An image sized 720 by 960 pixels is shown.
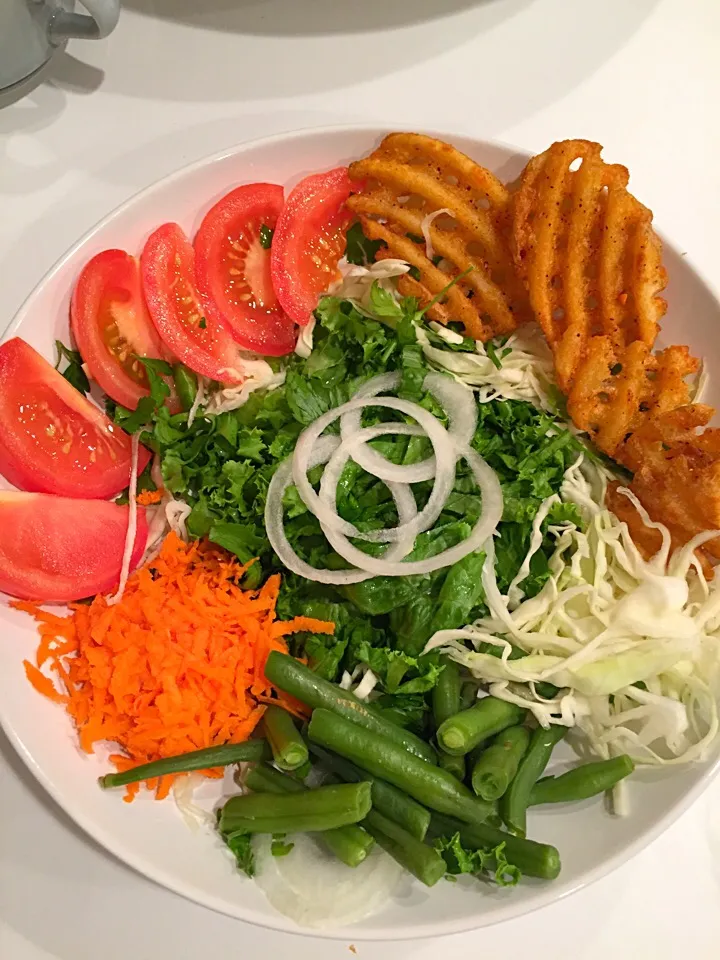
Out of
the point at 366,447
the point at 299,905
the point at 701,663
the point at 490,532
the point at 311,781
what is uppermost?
the point at 366,447

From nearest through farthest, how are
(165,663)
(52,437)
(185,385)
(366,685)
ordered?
(165,663) < (366,685) < (52,437) < (185,385)

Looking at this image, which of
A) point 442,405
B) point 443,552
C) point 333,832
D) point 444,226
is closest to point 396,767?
point 333,832

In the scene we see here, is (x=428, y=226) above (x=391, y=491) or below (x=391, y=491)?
above

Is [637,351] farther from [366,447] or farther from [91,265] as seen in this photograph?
[91,265]

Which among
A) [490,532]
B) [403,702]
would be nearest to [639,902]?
[403,702]

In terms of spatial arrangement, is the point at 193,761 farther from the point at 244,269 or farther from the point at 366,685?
the point at 244,269

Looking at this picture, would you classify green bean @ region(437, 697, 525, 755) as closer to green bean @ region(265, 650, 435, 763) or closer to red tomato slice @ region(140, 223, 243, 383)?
green bean @ region(265, 650, 435, 763)

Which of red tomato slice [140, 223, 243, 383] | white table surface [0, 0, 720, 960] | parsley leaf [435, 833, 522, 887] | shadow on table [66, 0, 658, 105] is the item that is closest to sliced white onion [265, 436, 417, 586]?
red tomato slice [140, 223, 243, 383]

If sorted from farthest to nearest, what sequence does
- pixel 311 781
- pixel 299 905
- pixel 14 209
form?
1. pixel 14 209
2. pixel 311 781
3. pixel 299 905
